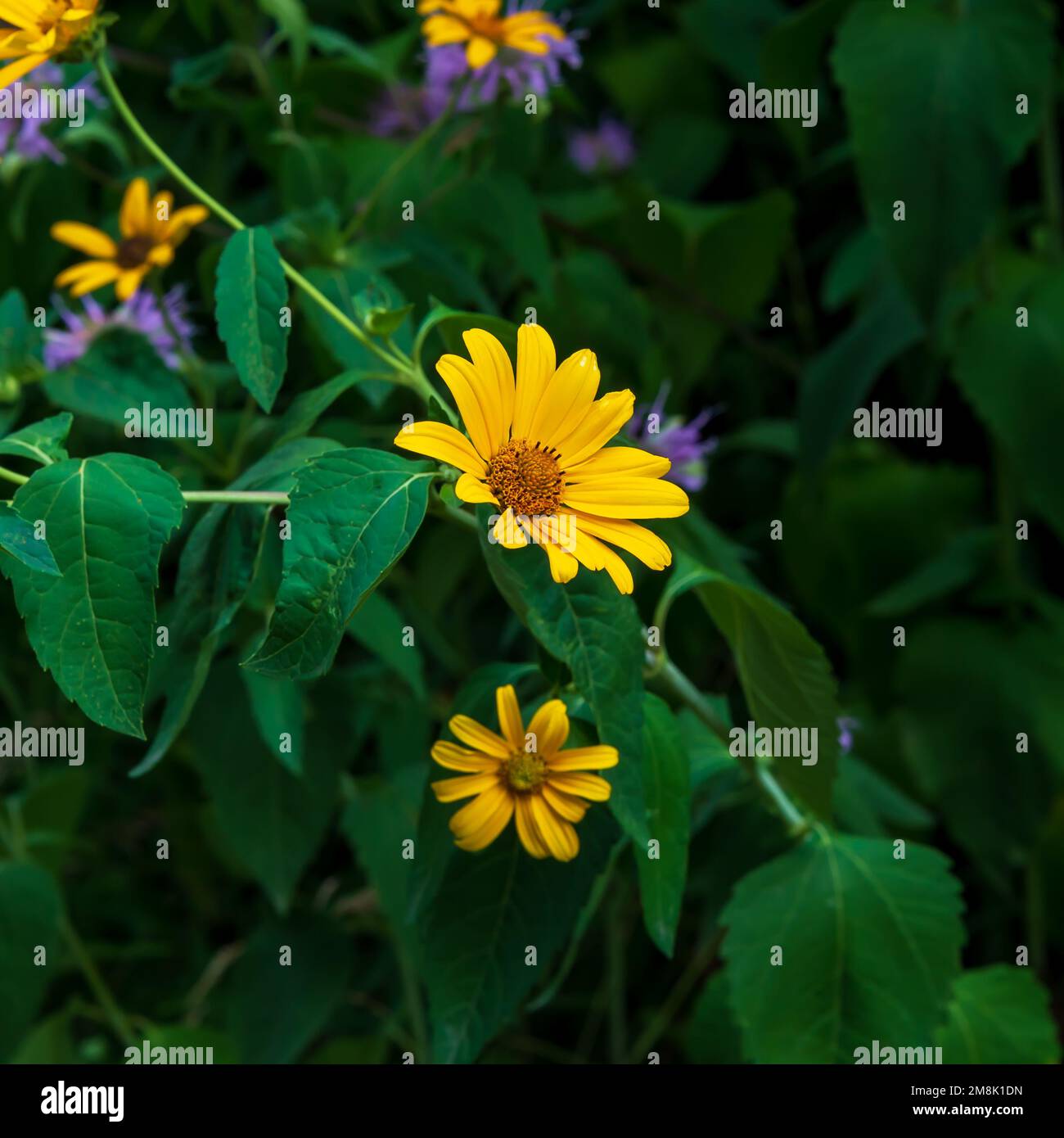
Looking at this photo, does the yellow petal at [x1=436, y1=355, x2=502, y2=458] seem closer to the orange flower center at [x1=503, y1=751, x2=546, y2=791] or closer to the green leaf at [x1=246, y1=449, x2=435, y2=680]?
the green leaf at [x1=246, y1=449, x2=435, y2=680]

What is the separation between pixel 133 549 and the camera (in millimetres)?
475

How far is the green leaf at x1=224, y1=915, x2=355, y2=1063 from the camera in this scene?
0.95m

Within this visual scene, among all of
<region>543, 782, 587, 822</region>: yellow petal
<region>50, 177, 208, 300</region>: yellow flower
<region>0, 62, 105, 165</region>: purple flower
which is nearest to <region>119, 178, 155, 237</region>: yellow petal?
<region>50, 177, 208, 300</region>: yellow flower

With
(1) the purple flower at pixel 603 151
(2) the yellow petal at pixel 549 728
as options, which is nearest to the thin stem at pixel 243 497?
(2) the yellow petal at pixel 549 728

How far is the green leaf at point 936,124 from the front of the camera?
90 centimetres

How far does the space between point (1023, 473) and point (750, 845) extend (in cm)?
38

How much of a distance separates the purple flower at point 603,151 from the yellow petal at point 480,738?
0.87 m

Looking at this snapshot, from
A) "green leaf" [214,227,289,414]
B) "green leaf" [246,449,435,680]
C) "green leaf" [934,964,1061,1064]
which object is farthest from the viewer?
"green leaf" [934,964,1061,1064]

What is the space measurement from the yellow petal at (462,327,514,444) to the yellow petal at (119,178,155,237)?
0.40 meters

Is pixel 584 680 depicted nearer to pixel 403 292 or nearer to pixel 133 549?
pixel 133 549

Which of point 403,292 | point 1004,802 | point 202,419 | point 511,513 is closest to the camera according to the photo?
point 511,513

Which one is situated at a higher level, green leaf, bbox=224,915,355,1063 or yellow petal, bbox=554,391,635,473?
yellow petal, bbox=554,391,635,473

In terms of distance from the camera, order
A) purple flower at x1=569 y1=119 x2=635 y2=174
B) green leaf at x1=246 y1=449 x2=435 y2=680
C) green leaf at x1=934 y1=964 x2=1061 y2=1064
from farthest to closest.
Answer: purple flower at x1=569 y1=119 x2=635 y2=174 < green leaf at x1=934 y1=964 x2=1061 y2=1064 < green leaf at x1=246 y1=449 x2=435 y2=680
